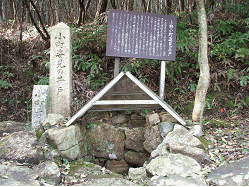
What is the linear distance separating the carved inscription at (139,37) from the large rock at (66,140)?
84.2 inches

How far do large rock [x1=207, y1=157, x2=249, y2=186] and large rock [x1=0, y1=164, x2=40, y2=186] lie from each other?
9.16 ft

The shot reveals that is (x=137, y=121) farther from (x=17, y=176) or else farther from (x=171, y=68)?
(x=17, y=176)

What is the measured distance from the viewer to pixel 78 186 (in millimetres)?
3498

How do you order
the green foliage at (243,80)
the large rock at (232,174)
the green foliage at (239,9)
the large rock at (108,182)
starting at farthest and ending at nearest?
the green foliage at (239,9) < the green foliage at (243,80) < the large rock at (108,182) < the large rock at (232,174)

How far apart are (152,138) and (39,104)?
3.02 meters

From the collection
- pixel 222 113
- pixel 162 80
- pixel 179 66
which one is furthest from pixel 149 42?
pixel 222 113

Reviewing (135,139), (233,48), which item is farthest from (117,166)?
(233,48)

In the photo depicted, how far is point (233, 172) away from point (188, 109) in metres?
3.11

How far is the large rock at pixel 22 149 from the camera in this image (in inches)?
159

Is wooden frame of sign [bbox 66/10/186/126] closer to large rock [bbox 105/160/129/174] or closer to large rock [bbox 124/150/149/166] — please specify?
large rock [bbox 124/150/149/166]

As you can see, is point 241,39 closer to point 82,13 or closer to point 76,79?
point 76,79

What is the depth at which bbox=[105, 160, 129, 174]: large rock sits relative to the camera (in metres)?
6.08

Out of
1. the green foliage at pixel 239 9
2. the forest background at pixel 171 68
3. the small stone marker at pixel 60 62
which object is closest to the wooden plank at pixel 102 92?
the small stone marker at pixel 60 62

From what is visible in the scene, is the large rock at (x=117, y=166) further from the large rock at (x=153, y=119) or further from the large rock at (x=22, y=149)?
the large rock at (x=22, y=149)
